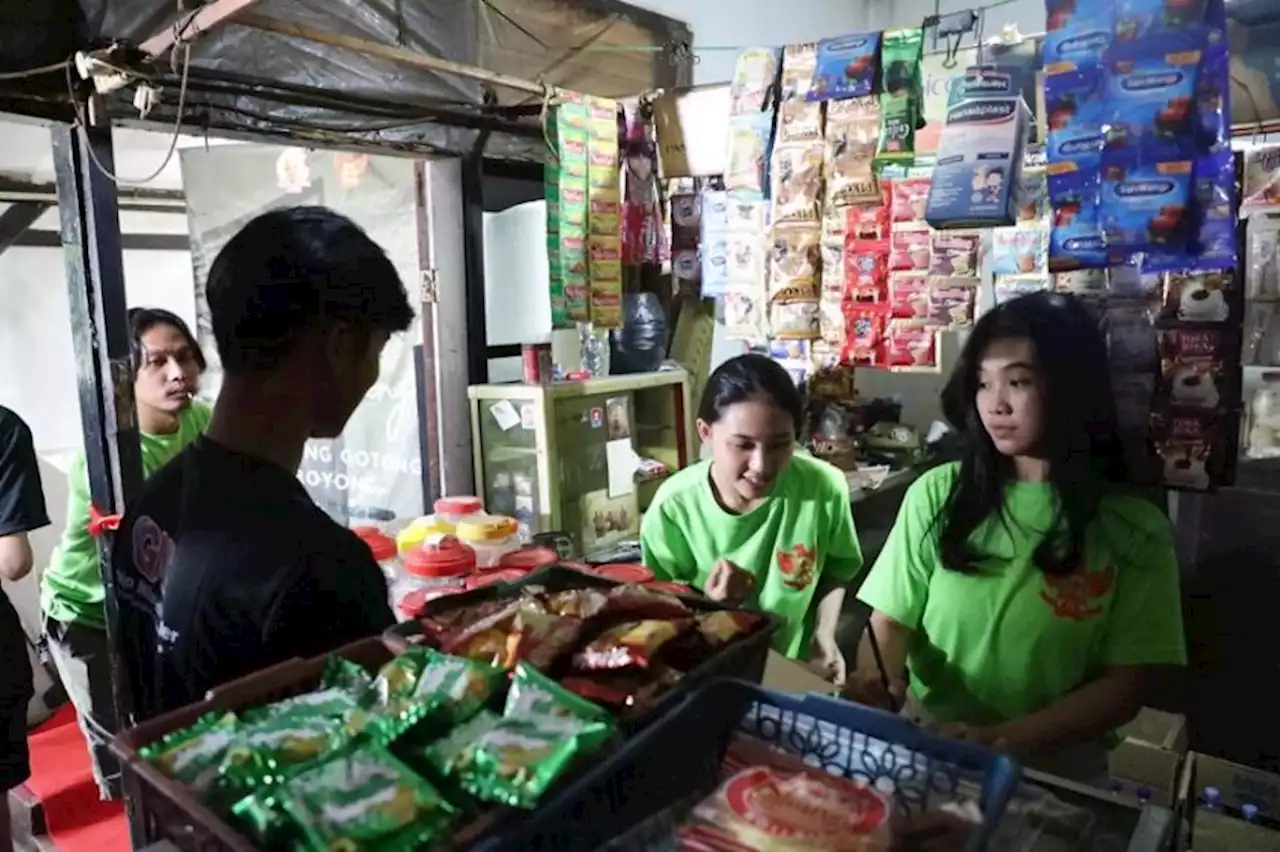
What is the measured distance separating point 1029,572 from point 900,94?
3.58 ft

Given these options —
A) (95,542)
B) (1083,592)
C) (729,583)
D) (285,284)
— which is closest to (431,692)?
(285,284)

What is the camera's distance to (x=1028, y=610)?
4.16ft

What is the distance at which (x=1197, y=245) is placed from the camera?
4.60 ft

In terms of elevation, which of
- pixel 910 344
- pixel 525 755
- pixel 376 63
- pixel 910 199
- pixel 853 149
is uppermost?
pixel 376 63

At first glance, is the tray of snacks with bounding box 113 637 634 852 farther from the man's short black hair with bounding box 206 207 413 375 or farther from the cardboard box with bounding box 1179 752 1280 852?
the cardboard box with bounding box 1179 752 1280 852

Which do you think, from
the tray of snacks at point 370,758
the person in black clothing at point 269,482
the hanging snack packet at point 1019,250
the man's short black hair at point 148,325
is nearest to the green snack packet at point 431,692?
the tray of snacks at point 370,758

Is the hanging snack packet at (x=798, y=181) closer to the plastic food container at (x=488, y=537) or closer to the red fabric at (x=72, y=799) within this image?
the plastic food container at (x=488, y=537)

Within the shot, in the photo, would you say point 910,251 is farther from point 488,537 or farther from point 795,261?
point 488,537

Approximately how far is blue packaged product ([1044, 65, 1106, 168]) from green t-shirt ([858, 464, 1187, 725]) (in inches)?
21.9

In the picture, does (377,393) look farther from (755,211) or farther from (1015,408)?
(1015,408)

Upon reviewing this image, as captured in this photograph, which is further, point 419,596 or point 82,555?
point 82,555

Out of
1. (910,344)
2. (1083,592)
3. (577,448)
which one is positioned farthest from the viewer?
(577,448)

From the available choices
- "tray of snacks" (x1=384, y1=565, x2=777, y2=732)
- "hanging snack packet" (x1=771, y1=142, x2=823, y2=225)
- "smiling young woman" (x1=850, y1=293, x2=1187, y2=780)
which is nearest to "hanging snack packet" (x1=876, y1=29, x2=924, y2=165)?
"hanging snack packet" (x1=771, y1=142, x2=823, y2=225)

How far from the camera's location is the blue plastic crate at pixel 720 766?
1.91 feet
